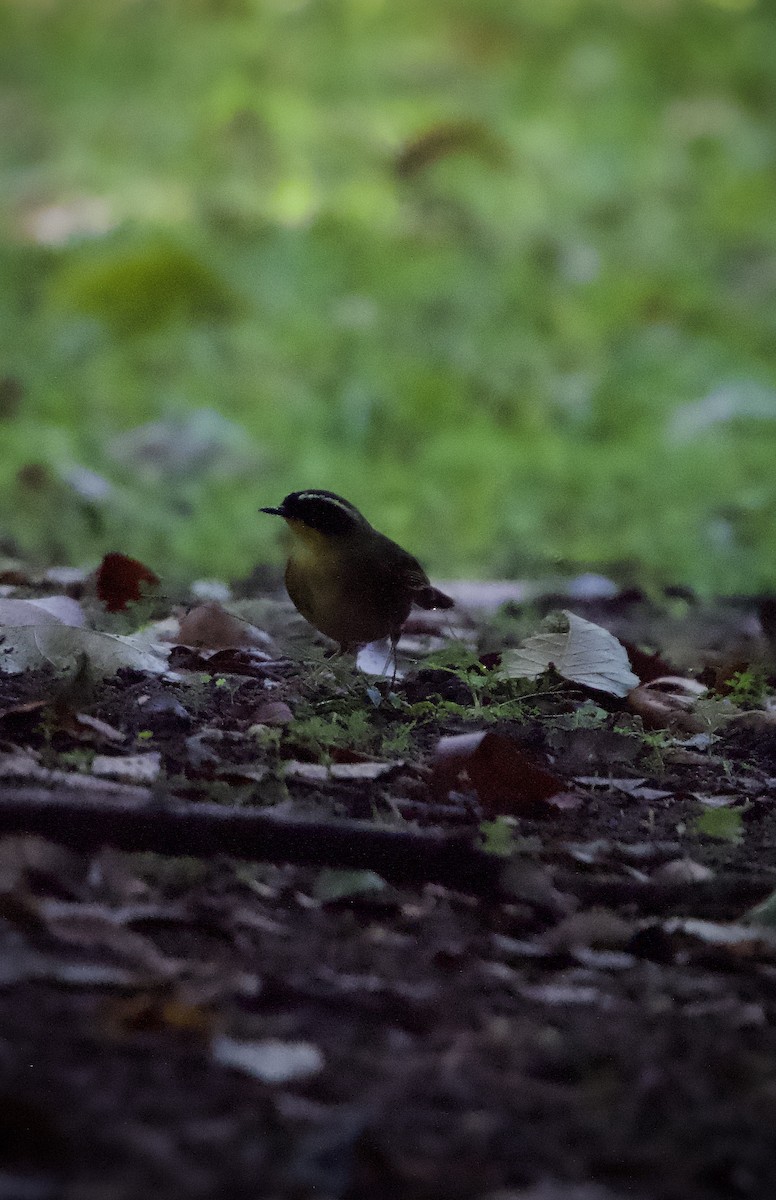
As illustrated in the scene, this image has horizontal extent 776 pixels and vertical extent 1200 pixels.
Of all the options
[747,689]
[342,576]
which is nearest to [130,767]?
[342,576]

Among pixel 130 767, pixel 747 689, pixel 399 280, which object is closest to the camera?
pixel 130 767

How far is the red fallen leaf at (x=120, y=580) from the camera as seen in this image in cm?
244

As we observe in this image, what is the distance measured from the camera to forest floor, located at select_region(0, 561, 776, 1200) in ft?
3.31

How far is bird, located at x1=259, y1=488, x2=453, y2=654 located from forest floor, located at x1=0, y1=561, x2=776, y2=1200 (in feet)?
0.26

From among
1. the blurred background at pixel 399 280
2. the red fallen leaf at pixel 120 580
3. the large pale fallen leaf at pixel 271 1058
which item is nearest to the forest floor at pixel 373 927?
the large pale fallen leaf at pixel 271 1058

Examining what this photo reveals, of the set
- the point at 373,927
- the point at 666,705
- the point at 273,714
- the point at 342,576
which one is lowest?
the point at 373,927

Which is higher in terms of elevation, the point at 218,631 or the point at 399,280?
the point at 399,280

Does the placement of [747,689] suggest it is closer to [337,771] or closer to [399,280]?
[337,771]

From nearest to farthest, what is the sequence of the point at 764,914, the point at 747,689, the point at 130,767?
1. the point at 764,914
2. the point at 130,767
3. the point at 747,689

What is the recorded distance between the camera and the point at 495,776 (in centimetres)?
177

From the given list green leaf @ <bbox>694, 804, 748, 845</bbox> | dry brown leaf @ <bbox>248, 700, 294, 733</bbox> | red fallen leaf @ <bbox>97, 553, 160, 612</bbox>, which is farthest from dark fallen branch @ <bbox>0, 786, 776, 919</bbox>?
red fallen leaf @ <bbox>97, 553, 160, 612</bbox>

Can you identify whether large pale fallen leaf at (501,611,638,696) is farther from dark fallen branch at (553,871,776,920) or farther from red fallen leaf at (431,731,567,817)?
dark fallen branch at (553,871,776,920)

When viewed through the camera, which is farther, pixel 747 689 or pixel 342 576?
pixel 747 689

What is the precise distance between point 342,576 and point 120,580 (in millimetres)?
551
